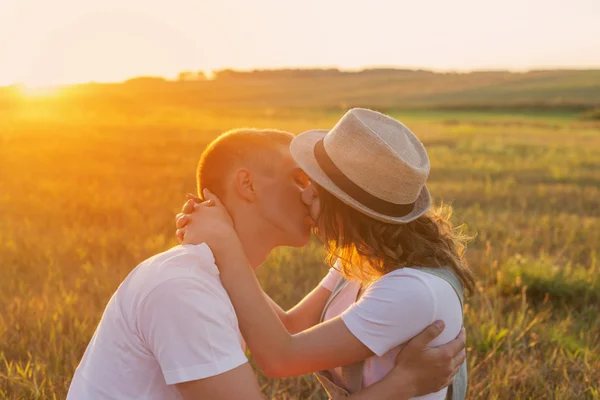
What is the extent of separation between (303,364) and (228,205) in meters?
0.72

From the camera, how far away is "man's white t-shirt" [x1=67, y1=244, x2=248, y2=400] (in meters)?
2.00

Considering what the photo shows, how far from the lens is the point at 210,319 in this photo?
2031mm

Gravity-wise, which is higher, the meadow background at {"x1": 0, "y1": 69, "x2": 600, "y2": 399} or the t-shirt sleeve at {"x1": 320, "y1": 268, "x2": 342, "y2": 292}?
the t-shirt sleeve at {"x1": 320, "y1": 268, "x2": 342, "y2": 292}

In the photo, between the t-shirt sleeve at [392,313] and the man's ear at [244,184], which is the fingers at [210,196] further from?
the t-shirt sleeve at [392,313]

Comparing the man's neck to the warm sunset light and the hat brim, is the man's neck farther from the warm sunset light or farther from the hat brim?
the warm sunset light

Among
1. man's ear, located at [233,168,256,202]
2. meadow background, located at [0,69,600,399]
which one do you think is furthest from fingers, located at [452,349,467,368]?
meadow background, located at [0,69,600,399]

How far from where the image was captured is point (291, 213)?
2740 millimetres

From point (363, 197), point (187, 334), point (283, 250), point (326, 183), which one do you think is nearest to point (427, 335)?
point (363, 197)

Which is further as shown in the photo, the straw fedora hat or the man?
the straw fedora hat

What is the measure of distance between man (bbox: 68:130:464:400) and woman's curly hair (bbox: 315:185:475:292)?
16 cm

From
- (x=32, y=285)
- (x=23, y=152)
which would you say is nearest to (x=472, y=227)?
(x=32, y=285)

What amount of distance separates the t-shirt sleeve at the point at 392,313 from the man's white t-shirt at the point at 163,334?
49cm

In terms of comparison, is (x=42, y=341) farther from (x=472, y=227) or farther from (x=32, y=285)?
(x=472, y=227)

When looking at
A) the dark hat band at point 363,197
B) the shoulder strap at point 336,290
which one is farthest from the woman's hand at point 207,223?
the shoulder strap at point 336,290
